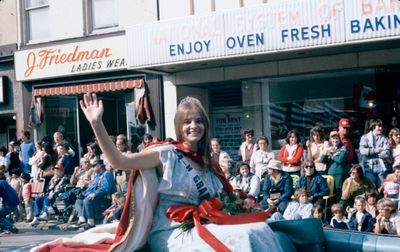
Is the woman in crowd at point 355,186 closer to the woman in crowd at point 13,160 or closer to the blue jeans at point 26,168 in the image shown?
the blue jeans at point 26,168

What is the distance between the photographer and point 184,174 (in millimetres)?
4375

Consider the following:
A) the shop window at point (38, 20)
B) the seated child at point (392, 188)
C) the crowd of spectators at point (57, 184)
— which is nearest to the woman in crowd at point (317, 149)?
the seated child at point (392, 188)

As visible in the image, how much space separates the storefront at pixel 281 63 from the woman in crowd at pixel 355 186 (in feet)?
8.26

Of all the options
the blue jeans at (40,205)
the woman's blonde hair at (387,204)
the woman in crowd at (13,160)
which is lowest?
the blue jeans at (40,205)

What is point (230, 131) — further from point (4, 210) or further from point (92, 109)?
point (92, 109)

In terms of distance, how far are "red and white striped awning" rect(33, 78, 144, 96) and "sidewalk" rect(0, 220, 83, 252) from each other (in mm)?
3784

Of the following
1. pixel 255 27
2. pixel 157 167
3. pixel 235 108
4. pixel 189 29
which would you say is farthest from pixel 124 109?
pixel 157 167

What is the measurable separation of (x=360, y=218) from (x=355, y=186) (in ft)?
3.50

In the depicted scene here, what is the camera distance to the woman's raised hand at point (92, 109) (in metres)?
4.00

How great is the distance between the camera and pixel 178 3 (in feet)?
48.7

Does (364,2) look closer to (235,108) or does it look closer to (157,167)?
(235,108)

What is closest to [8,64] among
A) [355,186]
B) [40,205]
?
[40,205]

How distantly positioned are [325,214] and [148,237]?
623 cm

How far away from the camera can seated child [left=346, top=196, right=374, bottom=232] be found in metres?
→ 8.99
